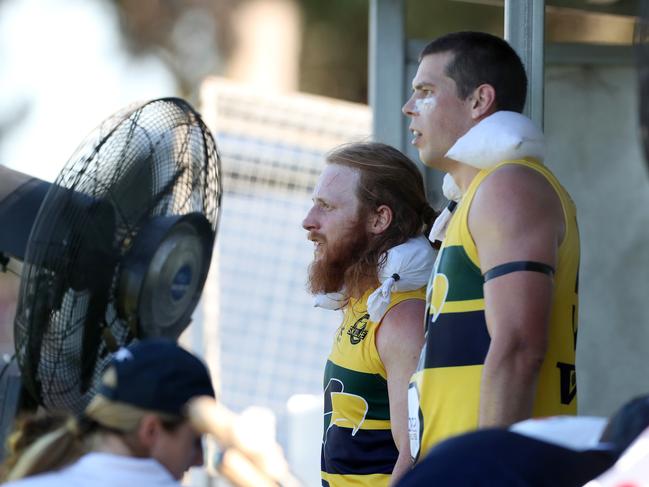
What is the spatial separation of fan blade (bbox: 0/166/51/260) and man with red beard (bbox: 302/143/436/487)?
764mm

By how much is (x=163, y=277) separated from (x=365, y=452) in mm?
704

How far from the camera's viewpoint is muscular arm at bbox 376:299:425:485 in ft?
11.2

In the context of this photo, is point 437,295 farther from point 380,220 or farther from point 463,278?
point 380,220

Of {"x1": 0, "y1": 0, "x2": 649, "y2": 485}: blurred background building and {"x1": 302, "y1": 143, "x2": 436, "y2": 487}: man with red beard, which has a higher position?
{"x1": 0, "y1": 0, "x2": 649, "y2": 485}: blurred background building

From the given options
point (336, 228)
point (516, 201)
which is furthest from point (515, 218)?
point (336, 228)

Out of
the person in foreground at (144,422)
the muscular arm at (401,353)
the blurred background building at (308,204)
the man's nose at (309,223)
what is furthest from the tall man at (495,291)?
the blurred background building at (308,204)

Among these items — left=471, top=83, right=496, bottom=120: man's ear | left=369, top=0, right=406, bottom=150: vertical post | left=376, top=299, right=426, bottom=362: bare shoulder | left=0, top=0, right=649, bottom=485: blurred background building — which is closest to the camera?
left=471, top=83, right=496, bottom=120: man's ear

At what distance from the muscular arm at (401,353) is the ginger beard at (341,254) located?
25 cm

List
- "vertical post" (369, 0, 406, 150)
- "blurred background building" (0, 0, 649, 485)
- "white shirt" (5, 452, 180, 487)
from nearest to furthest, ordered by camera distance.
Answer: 1. "white shirt" (5, 452, 180, 487)
2. "vertical post" (369, 0, 406, 150)
3. "blurred background building" (0, 0, 649, 485)

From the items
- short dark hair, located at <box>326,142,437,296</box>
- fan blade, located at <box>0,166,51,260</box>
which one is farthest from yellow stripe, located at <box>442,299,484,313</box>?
fan blade, located at <box>0,166,51,260</box>

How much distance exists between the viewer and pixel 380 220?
377cm

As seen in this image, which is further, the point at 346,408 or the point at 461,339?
the point at 346,408

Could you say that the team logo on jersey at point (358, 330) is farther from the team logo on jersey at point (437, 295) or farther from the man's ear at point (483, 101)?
the man's ear at point (483, 101)

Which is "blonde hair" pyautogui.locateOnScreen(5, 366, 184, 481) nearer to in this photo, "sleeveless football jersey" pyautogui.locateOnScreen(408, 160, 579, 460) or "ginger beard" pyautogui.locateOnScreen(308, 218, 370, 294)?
"sleeveless football jersey" pyautogui.locateOnScreen(408, 160, 579, 460)
